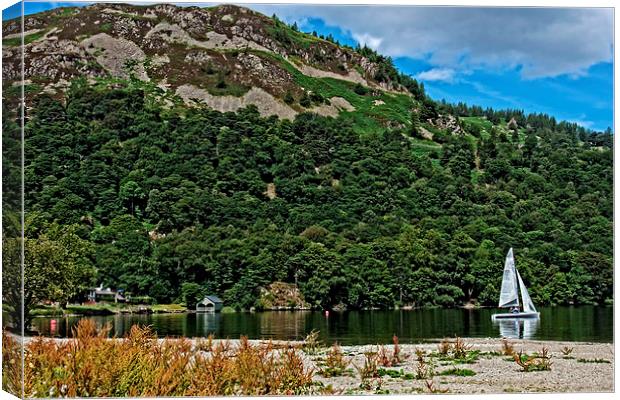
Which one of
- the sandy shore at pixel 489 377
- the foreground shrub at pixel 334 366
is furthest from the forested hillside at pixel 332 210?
the foreground shrub at pixel 334 366

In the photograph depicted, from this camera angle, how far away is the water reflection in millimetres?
25223

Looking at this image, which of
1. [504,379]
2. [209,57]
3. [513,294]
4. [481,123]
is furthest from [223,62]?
[504,379]

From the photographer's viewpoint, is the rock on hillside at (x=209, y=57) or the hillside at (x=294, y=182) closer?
the hillside at (x=294, y=182)

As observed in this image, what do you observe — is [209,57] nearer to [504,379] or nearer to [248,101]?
[248,101]

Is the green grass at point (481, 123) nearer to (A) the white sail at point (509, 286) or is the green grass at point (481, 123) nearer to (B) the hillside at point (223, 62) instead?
(B) the hillside at point (223, 62)

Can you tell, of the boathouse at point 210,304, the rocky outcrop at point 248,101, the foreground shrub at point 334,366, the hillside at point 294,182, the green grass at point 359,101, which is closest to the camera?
the foreground shrub at point 334,366

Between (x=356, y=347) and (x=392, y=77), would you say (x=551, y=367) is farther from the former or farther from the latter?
(x=392, y=77)

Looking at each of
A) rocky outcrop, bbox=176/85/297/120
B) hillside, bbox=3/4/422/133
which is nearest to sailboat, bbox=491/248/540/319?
hillside, bbox=3/4/422/133

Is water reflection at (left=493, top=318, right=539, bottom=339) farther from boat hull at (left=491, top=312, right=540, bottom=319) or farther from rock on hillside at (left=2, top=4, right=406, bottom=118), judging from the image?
rock on hillside at (left=2, top=4, right=406, bottom=118)

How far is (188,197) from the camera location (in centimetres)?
4031

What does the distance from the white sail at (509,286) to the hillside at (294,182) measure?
1.53 m

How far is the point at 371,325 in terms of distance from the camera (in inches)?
1097

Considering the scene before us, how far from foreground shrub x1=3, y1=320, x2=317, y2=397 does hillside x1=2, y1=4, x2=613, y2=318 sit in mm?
9327

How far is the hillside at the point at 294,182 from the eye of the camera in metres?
31.8
